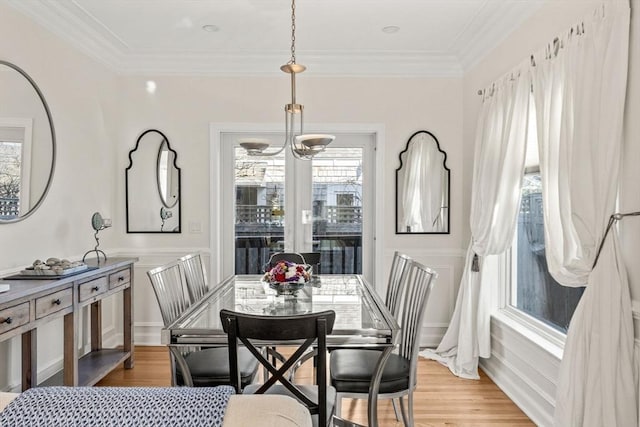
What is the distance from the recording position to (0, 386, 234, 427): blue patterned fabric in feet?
3.41

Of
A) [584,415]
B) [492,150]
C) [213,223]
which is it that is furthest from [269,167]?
[584,415]

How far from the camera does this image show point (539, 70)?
2637mm

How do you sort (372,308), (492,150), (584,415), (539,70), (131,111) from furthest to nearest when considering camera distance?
1. (131,111)
2. (492,150)
3. (539,70)
4. (372,308)
5. (584,415)

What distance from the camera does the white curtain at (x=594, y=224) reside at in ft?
6.26

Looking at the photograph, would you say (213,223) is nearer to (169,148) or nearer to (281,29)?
(169,148)

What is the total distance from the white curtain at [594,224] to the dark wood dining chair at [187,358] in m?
1.64

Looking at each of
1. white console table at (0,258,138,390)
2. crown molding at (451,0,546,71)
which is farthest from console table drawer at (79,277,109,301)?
crown molding at (451,0,546,71)

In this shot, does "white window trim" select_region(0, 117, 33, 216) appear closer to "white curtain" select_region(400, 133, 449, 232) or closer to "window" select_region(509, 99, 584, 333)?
"white curtain" select_region(400, 133, 449, 232)

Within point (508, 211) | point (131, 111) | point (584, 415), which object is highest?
point (131, 111)

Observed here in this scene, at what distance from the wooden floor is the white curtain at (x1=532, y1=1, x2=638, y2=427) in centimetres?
75

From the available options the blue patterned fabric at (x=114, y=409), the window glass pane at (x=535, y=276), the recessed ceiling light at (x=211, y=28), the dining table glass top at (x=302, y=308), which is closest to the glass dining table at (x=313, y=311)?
the dining table glass top at (x=302, y=308)

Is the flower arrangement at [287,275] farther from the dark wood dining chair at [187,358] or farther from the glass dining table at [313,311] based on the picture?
the dark wood dining chair at [187,358]

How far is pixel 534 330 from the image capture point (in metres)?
2.96

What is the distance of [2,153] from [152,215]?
163 centimetres
